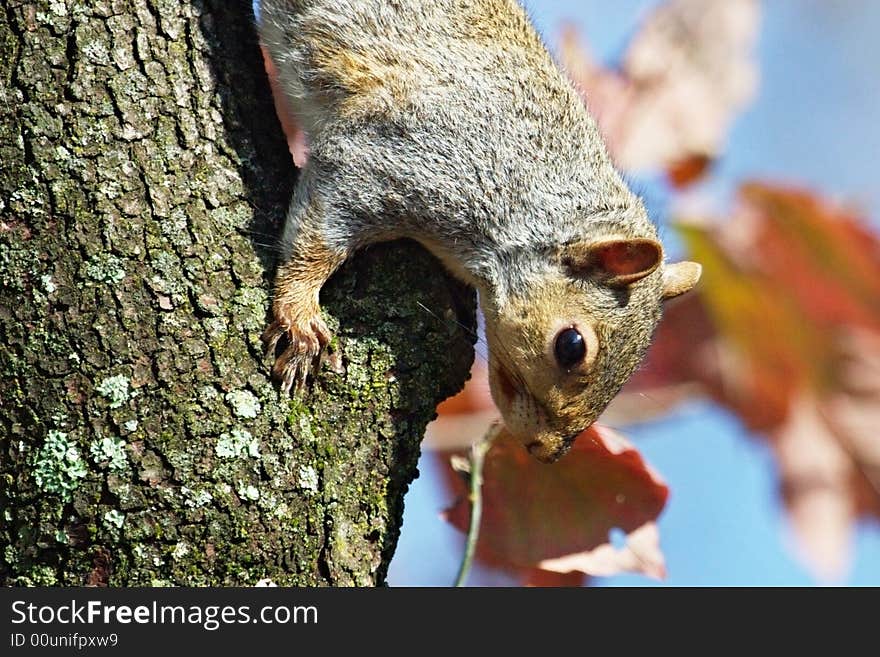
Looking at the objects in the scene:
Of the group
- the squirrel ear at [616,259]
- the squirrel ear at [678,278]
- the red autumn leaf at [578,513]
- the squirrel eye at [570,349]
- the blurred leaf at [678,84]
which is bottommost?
the red autumn leaf at [578,513]

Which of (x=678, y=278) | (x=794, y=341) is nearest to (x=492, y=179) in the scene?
(x=678, y=278)

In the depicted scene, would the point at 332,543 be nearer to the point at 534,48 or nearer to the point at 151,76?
the point at 151,76

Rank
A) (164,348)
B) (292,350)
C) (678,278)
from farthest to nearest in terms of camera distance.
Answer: (678,278) → (292,350) → (164,348)

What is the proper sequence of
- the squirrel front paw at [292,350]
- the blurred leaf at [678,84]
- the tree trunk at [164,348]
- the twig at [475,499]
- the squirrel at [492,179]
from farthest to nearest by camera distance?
the blurred leaf at [678,84], the squirrel at [492,179], the twig at [475,499], the squirrel front paw at [292,350], the tree trunk at [164,348]

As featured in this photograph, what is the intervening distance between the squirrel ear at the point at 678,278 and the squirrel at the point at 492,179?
0.51 feet

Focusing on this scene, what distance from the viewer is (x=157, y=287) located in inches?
120

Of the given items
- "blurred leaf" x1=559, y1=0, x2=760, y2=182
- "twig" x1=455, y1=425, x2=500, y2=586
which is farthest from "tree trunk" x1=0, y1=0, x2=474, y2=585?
"blurred leaf" x1=559, y1=0, x2=760, y2=182

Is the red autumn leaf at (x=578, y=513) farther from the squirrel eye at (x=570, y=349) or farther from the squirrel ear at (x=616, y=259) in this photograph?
the squirrel ear at (x=616, y=259)

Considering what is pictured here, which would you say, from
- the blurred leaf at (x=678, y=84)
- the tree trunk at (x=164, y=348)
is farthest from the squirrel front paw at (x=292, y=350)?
the blurred leaf at (x=678, y=84)

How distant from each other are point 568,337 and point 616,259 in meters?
0.31

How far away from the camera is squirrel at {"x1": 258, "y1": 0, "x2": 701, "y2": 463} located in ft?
12.5

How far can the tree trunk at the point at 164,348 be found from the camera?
292 cm

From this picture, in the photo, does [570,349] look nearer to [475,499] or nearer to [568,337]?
[568,337]

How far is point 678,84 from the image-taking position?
5.18m
